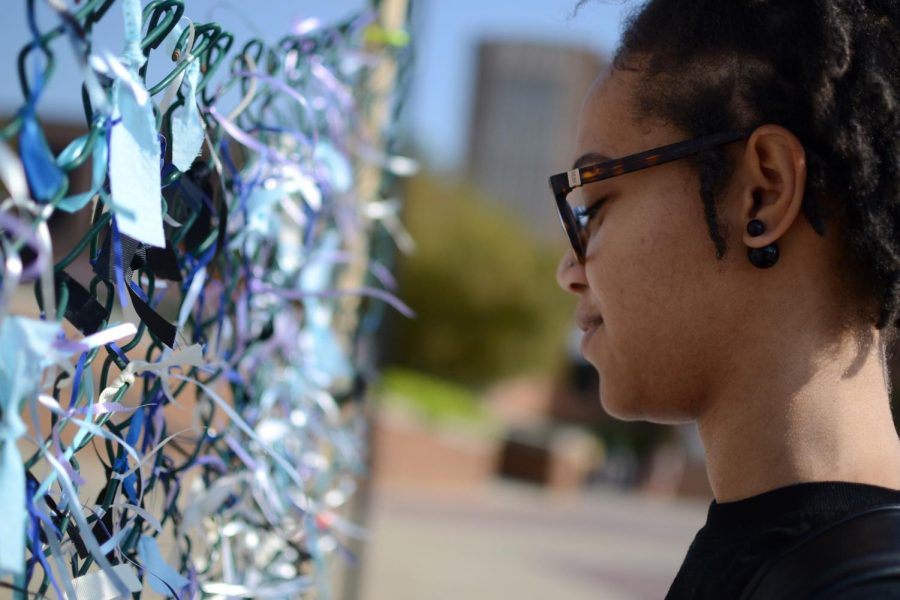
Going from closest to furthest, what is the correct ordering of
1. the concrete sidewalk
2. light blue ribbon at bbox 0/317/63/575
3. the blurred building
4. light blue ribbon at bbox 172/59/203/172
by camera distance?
1. light blue ribbon at bbox 0/317/63/575
2. light blue ribbon at bbox 172/59/203/172
3. the concrete sidewalk
4. the blurred building

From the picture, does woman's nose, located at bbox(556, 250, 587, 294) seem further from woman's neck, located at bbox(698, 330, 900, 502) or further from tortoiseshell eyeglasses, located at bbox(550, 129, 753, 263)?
woman's neck, located at bbox(698, 330, 900, 502)

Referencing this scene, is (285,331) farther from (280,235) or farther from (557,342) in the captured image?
(557,342)

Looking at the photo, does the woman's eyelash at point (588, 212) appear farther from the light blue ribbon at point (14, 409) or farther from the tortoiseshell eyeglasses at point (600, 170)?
the light blue ribbon at point (14, 409)

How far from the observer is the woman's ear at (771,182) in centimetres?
118

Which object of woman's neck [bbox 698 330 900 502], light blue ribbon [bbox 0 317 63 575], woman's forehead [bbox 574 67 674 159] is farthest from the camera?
woman's forehead [bbox 574 67 674 159]

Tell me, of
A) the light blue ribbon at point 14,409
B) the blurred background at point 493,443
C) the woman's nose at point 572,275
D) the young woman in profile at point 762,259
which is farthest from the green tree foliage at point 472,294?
the light blue ribbon at point 14,409

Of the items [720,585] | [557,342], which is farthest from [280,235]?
[557,342]

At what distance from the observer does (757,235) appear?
47.1 inches

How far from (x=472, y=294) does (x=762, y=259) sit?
Result: 2604 cm

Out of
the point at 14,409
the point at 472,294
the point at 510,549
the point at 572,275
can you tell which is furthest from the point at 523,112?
the point at 14,409

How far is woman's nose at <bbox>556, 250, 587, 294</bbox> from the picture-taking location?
137cm

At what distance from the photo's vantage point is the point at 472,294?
27.2 m

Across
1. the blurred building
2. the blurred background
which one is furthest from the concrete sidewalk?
the blurred building

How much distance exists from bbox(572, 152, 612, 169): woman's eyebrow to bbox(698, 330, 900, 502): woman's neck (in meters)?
0.31
